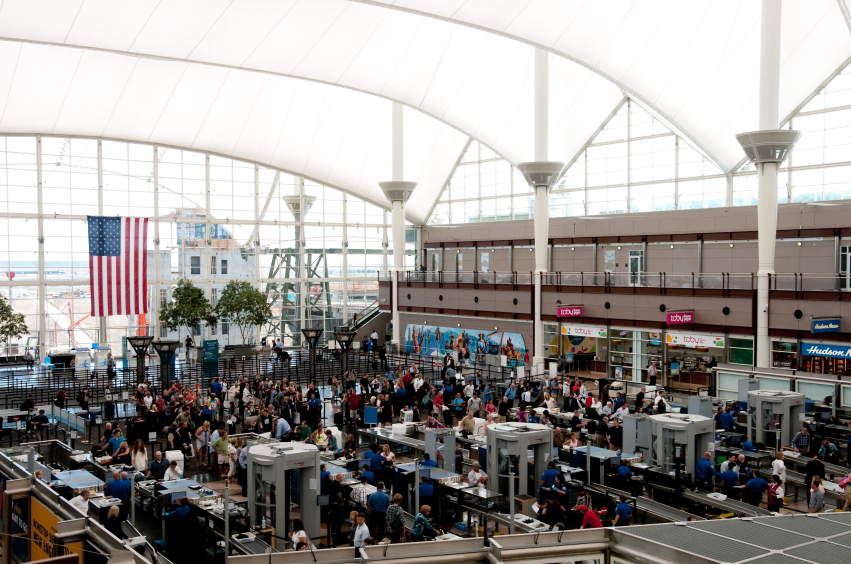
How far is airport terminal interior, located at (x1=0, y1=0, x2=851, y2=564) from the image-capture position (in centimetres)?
1267

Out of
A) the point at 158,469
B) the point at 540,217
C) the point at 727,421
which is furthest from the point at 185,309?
the point at 727,421

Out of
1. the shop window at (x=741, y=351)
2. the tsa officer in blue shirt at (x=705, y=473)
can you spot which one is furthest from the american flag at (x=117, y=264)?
the tsa officer in blue shirt at (x=705, y=473)

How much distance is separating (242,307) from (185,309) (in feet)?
10.1

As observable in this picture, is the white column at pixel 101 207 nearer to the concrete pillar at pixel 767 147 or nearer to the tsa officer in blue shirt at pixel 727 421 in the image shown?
the concrete pillar at pixel 767 147

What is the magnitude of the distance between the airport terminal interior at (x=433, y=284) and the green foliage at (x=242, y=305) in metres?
0.27

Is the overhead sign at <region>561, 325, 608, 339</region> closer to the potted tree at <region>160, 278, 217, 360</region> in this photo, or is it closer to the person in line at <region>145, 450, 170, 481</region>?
the potted tree at <region>160, 278, 217, 360</region>

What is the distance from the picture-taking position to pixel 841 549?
205 inches

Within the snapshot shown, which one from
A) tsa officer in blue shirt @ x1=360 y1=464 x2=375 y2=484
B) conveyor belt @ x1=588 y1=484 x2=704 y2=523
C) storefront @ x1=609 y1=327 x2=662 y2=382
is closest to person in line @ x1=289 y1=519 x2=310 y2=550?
tsa officer in blue shirt @ x1=360 y1=464 x2=375 y2=484

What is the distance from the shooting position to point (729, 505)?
12703 millimetres

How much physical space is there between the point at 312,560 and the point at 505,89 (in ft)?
116

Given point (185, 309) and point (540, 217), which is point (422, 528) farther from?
point (185, 309)

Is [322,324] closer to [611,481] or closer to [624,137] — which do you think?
[624,137]

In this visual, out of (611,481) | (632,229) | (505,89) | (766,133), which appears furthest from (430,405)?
(505,89)

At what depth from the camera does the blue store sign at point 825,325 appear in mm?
24480
